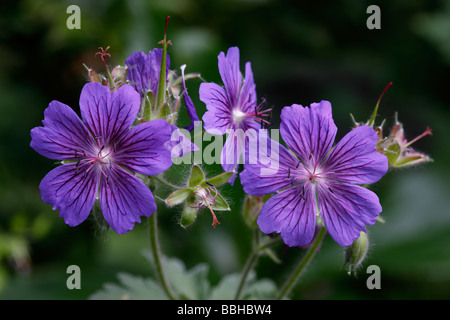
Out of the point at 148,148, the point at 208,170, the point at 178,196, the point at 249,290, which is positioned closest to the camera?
the point at 148,148

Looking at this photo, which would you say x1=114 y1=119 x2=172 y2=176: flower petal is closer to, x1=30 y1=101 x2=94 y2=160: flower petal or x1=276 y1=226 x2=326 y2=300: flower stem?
x1=30 y1=101 x2=94 y2=160: flower petal

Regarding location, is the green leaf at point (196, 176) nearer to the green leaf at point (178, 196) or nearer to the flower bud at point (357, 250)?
the green leaf at point (178, 196)

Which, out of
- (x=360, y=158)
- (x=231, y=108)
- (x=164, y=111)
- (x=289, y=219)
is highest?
(x=231, y=108)

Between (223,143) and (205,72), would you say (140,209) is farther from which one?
(205,72)

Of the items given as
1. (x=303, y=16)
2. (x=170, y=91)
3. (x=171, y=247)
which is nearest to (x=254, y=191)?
(x=170, y=91)

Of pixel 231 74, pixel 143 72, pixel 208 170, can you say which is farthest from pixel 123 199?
pixel 208 170

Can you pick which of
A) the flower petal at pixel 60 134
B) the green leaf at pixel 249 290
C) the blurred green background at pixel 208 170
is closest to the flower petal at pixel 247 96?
the flower petal at pixel 60 134

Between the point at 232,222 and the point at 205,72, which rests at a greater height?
the point at 205,72

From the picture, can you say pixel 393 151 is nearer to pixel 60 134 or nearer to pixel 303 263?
pixel 303 263
